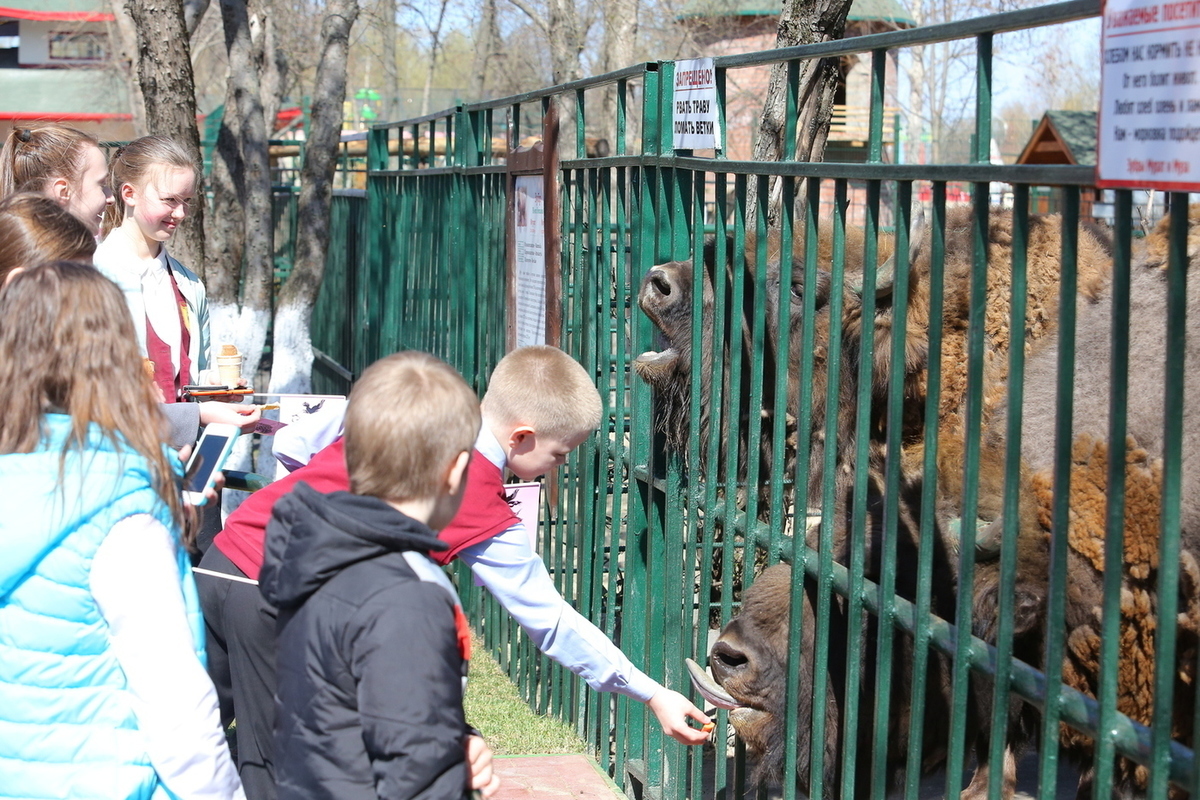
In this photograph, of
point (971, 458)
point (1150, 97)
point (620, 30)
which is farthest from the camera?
Answer: point (620, 30)

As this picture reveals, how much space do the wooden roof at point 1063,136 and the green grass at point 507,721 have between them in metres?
16.3

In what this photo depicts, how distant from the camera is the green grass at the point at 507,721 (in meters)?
5.34

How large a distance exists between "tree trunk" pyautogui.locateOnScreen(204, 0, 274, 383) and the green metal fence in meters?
3.40

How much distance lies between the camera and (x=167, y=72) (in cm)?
874

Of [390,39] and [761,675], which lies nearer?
[761,675]

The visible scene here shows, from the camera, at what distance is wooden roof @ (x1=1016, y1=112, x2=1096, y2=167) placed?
859 inches

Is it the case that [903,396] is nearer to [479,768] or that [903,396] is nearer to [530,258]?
[479,768]

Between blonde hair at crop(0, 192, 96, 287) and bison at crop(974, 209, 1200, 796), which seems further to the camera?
blonde hair at crop(0, 192, 96, 287)

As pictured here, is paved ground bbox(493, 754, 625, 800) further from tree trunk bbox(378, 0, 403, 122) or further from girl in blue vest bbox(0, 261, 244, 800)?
tree trunk bbox(378, 0, 403, 122)

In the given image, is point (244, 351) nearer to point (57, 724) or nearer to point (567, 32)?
point (57, 724)

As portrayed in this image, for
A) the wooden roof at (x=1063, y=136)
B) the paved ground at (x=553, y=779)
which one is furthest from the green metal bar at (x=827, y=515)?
the wooden roof at (x=1063, y=136)

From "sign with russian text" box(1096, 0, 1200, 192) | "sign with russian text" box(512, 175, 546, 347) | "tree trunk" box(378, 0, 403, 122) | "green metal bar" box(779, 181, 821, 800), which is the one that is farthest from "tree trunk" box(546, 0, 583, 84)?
"sign with russian text" box(1096, 0, 1200, 192)

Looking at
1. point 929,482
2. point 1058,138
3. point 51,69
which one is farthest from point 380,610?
point 51,69

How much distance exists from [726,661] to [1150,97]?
1966 millimetres
